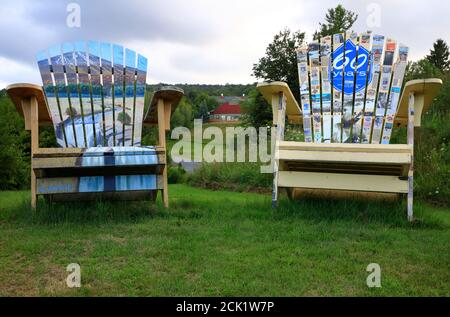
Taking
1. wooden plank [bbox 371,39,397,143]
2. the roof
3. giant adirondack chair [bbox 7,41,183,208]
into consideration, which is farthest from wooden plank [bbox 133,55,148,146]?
the roof

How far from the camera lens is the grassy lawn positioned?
1793 mm

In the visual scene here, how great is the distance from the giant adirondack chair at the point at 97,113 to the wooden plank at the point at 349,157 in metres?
0.86

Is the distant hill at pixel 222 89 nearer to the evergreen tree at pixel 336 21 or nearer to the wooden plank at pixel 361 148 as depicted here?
the evergreen tree at pixel 336 21

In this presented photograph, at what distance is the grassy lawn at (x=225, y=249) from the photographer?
1.79m

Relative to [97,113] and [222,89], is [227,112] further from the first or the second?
[97,113]

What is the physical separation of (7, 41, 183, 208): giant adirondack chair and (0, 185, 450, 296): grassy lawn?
0.61 feet

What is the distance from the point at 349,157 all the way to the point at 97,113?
193cm

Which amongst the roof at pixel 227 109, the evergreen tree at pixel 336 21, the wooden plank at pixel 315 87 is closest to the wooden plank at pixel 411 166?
the wooden plank at pixel 315 87

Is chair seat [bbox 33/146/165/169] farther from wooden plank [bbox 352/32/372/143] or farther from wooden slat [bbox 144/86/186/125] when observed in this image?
wooden plank [bbox 352/32/372/143]

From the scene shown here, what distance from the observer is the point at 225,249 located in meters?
2.29

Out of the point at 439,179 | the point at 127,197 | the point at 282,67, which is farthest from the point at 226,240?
the point at 282,67

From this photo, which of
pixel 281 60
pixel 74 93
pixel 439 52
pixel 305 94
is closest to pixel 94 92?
pixel 74 93
